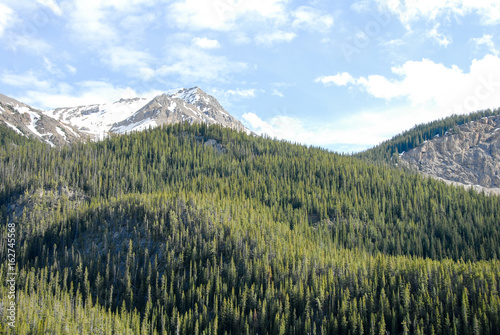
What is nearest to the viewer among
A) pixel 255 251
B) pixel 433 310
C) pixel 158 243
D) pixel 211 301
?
→ pixel 433 310

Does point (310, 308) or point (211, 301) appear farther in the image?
point (211, 301)

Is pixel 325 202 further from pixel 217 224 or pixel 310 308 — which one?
pixel 310 308

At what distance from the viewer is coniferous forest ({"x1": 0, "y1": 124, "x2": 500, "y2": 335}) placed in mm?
101000

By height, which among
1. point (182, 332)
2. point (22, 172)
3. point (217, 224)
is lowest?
point (182, 332)

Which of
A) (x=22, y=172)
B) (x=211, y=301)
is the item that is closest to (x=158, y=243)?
(x=211, y=301)

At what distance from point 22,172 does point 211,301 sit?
421 ft

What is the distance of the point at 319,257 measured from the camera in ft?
419

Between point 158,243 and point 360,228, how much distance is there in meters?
89.5

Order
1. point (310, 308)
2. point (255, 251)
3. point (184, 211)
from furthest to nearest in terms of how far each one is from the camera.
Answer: point (184, 211), point (255, 251), point (310, 308)

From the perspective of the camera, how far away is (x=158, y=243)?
138500mm

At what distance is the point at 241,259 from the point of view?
12719cm

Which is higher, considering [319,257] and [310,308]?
[319,257]

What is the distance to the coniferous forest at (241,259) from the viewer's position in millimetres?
101000

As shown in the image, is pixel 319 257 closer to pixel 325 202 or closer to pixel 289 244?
pixel 289 244
